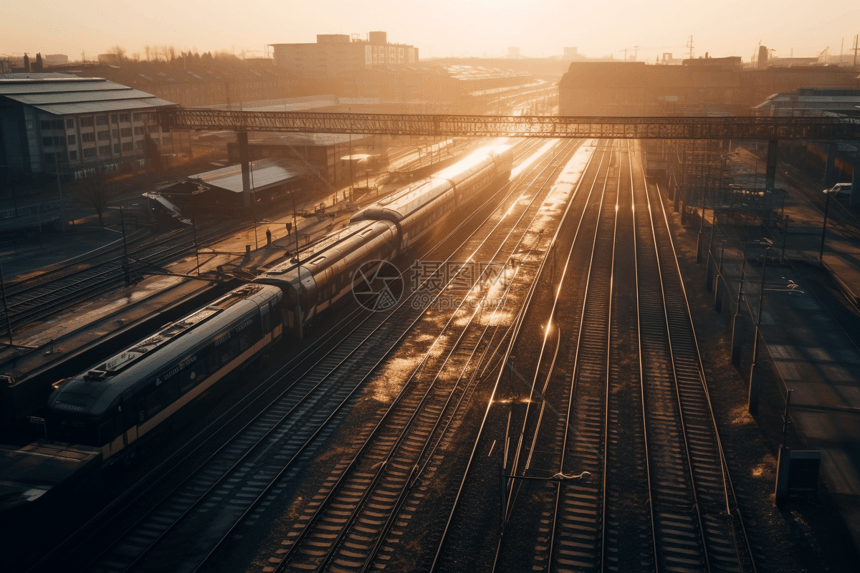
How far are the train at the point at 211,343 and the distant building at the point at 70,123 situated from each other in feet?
118

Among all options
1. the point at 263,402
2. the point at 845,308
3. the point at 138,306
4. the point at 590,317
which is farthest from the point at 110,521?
the point at 845,308

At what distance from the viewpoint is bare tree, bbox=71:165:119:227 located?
166 ft

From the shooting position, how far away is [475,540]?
16.4 m

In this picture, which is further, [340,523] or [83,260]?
[83,260]

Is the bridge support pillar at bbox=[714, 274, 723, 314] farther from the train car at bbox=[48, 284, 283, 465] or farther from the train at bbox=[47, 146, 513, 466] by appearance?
the train car at bbox=[48, 284, 283, 465]

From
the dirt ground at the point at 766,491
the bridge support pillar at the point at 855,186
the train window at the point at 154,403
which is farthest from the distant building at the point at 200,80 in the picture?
the dirt ground at the point at 766,491

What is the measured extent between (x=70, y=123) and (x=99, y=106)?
385cm

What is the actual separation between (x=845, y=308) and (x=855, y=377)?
34.3ft

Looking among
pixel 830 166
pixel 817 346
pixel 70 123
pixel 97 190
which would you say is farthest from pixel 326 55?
pixel 817 346

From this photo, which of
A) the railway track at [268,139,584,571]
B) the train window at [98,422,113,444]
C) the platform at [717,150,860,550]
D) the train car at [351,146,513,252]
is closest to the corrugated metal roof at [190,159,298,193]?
the train car at [351,146,513,252]

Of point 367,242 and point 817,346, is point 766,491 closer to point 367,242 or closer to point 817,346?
point 817,346

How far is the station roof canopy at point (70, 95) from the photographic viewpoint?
6025 centimetres

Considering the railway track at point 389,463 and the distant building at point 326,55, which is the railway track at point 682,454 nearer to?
the railway track at point 389,463

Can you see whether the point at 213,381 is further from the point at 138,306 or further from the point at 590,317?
the point at 590,317
